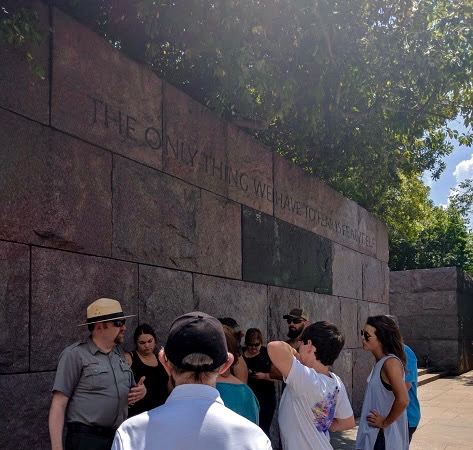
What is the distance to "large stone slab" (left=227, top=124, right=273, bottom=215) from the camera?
7.71m

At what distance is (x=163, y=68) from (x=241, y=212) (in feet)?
5.97

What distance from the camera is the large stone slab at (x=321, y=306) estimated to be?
31.2ft

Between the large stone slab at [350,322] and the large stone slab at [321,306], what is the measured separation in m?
0.18

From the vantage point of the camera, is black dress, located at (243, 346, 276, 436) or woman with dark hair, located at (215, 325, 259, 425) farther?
black dress, located at (243, 346, 276, 436)

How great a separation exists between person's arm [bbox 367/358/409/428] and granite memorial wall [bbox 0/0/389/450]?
85.9 inches

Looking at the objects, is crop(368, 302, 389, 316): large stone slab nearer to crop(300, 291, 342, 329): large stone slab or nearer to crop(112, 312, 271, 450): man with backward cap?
crop(300, 291, 342, 329): large stone slab

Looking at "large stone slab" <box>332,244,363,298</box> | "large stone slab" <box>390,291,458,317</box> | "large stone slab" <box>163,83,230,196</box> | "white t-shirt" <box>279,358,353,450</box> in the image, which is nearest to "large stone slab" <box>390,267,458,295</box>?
"large stone slab" <box>390,291,458,317</box>

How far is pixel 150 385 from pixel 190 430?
10.4 ft

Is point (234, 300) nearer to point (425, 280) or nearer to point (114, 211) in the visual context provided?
point (114, 211)

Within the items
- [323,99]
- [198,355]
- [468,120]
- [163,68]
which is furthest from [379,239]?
[198,355]

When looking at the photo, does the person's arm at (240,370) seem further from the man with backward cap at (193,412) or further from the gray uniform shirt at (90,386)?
the man with backward cap at (193,412)

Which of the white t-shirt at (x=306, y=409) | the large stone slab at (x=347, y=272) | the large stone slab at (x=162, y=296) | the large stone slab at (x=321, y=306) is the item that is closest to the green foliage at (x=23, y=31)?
the large stone slab at (x=162, y=296)

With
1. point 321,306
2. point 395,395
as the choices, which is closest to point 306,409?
point 395,395

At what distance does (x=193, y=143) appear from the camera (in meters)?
6.91
